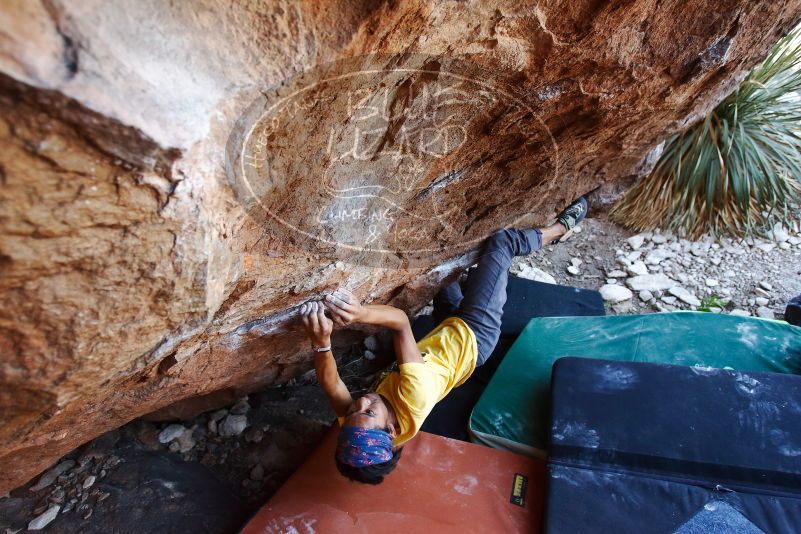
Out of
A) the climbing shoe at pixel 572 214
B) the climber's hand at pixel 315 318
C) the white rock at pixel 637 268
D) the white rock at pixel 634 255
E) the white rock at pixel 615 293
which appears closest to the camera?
the climber's hand at pixel 315 318

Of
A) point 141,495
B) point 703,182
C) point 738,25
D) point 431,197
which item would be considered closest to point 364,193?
point 431,197

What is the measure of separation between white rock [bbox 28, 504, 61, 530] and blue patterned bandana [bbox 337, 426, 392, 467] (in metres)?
1.30

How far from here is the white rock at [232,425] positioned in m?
2.63

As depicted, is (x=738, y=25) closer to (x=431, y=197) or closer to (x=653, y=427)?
(x=431, y=197)

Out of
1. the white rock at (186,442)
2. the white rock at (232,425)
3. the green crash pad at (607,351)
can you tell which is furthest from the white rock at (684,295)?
the white rock at (186,442)

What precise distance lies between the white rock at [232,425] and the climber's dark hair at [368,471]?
821 mm

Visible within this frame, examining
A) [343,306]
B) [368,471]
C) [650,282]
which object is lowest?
[368,471]

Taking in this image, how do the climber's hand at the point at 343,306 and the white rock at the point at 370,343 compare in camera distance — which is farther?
the white rock at the point at 370,343

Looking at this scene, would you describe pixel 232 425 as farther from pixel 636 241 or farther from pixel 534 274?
pixel 636 241

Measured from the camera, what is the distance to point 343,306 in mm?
1914

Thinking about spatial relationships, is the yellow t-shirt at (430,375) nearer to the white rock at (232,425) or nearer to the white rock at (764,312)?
the white rock at (232,425)

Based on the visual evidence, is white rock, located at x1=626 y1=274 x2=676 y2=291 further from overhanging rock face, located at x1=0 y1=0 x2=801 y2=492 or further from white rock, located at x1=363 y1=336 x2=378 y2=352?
white rock, located at x1=363 y1=336 x2=378 y2=352

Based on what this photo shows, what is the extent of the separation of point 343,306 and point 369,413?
1.47ft

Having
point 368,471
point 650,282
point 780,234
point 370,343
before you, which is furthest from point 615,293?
point 368,471
